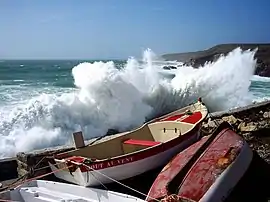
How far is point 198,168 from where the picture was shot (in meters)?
5.62

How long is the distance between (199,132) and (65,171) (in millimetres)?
2547

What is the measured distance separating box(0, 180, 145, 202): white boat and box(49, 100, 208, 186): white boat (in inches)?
8.4

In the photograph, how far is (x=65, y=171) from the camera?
6426 millimetres

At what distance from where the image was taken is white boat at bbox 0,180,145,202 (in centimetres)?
589

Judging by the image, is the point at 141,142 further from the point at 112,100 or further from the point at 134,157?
the point at 112,100

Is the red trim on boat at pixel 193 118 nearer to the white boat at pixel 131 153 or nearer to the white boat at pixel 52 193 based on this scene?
the white boat at pixel 131 153

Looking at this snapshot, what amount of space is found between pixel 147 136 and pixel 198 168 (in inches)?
104

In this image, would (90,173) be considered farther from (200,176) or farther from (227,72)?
(227,72)

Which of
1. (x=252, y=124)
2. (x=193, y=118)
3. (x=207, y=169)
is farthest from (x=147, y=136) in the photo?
(x=207, y=169)

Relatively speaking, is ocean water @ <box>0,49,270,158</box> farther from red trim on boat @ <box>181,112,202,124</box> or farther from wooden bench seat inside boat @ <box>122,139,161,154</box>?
red trim on boat @ <box>181,112,202,124</box>

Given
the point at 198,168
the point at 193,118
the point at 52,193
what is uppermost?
the point at 193,118

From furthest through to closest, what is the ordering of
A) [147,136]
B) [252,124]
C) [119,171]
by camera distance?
[252,124], [147,136], [119,171]

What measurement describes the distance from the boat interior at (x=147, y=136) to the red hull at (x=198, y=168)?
97 centimetres

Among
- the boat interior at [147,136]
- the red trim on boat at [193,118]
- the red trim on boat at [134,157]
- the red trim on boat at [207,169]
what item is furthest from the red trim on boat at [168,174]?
the red trim on boat at [193,118]
